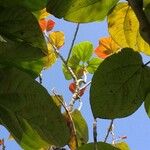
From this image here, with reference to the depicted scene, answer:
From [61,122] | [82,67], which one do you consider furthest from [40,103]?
[82,67]

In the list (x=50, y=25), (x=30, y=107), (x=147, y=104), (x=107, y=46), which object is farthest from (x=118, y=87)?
(x=50, y=25)

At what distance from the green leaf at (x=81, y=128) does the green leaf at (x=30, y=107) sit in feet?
0.62

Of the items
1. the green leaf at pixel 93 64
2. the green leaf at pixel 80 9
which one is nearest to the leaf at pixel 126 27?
the green leaf at pixel 80 9

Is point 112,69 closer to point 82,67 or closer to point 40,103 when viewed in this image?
point 40,103

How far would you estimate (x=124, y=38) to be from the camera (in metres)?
0.98

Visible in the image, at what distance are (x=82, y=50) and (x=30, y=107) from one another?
29.6 inches

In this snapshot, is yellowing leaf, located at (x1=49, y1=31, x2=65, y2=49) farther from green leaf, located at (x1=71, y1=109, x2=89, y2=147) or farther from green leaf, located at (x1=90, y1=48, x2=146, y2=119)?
green leaf, located at (x1=90, y1=48, x2=146, y2=119)

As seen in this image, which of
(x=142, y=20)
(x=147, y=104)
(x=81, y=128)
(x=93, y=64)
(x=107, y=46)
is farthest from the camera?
(x=93, y=64)

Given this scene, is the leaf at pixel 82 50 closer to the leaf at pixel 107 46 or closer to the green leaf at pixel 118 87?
the leaf at pixel 107 46

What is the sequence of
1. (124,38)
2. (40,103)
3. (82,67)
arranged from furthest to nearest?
(82,67)
(124,38)
(40,103)

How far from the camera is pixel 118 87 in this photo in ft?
2.64

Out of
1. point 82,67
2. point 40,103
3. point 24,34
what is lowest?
point 82,67

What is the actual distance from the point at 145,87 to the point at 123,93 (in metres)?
0.05

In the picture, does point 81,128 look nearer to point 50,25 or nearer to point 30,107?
point 30,107
